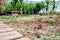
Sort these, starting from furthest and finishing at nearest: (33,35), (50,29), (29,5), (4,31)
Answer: (29,5) → (50,29) → (33,35) → (4,31)

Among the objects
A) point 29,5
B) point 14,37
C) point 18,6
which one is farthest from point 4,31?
point 29,5

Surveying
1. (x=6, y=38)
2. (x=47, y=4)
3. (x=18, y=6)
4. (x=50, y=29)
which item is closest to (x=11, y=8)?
(x=18, y=6)

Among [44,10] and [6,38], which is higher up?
[6,38]

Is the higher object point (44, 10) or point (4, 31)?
point (4, 31)

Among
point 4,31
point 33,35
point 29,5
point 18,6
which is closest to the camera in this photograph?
point 4,31

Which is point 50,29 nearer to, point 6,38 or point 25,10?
point 6,38

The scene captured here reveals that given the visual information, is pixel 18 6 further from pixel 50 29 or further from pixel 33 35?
pixel 33 35

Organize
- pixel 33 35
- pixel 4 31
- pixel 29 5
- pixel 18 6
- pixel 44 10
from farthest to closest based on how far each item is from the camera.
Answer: pixel 44 10 → pixel 29 5 → pixel 18 6 → pixel 33 35 → pixel 4 31

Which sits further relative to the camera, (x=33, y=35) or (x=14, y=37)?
(x=33, y=35)

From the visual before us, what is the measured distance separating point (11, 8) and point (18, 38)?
21.2ft

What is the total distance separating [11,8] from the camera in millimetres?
10547

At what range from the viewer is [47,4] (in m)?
11.5

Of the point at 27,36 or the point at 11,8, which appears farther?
the point at 11,8

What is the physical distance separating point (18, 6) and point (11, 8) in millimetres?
617
